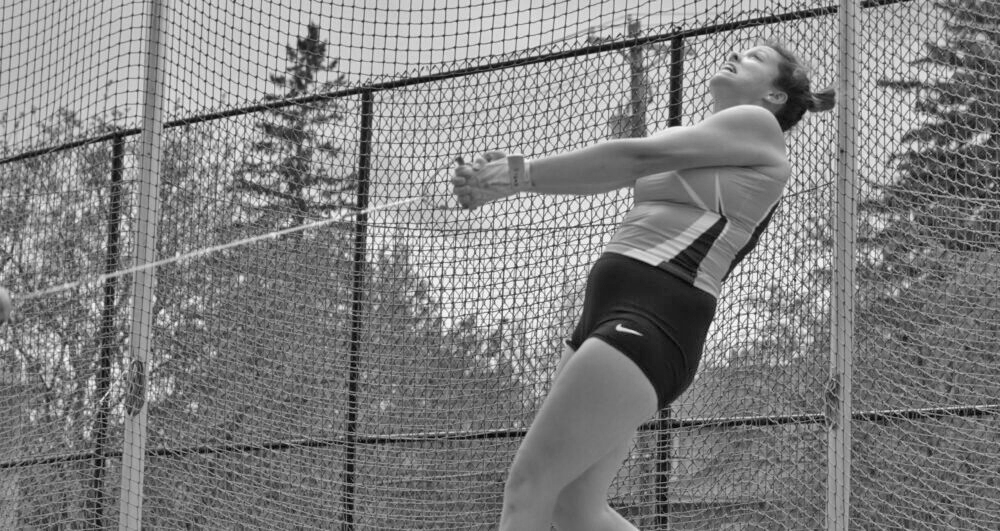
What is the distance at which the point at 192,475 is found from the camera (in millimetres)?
5047

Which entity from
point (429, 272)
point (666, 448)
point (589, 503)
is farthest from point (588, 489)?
point (429, 272)

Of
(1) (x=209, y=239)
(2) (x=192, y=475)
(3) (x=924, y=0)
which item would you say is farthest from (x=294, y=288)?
(3) (x=924, y=0)

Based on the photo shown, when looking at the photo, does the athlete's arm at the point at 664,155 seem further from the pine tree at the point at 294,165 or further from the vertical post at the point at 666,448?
the pine tree at the point at 294,165

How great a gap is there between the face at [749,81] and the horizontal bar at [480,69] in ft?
6.42

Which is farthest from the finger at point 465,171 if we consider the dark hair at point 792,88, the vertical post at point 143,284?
the vertical post at point 143,284

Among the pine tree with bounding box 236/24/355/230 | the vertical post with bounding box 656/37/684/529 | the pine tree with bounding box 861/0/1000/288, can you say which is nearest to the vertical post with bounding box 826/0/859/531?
the pine tree with bounding box 861/0/1000/288

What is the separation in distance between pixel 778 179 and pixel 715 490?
238 cm

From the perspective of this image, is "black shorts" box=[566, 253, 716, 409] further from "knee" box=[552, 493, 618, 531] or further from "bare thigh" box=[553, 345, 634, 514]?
"knee" box=[552, 493, 618, 531]

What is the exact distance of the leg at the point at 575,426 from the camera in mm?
2018

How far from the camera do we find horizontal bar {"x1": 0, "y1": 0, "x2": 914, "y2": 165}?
4.42m

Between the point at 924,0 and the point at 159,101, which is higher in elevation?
the point at 924,0

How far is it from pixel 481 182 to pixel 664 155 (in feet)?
1.12

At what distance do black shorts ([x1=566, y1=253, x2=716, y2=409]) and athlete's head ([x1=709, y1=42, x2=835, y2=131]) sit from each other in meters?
0.52

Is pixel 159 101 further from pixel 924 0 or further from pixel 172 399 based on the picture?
pixel 924 0
